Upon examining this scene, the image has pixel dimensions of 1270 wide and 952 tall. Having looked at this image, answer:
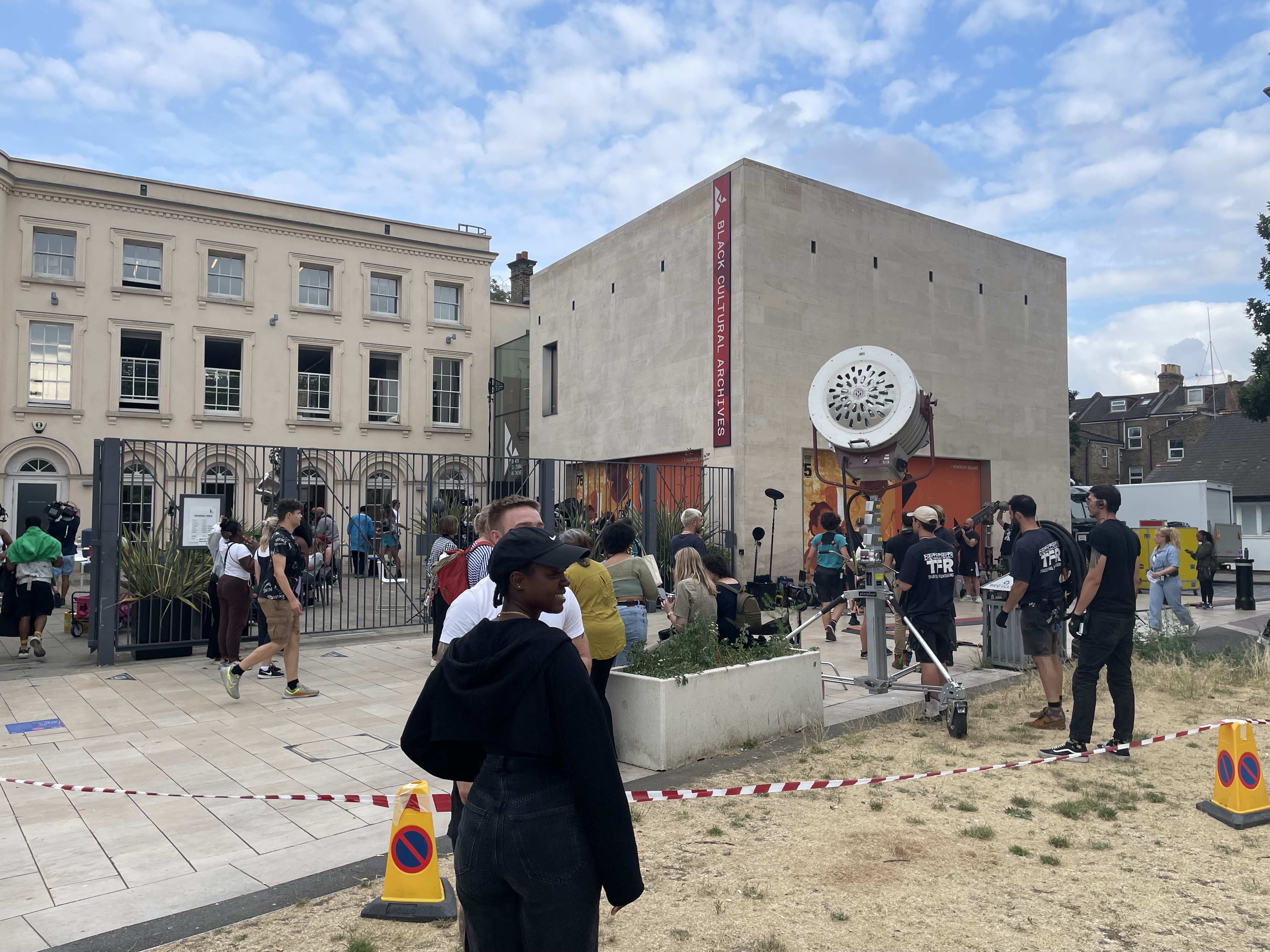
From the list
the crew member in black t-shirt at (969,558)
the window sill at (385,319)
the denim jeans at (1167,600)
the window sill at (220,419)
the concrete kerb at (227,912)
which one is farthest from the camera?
the window sill at (385,319)

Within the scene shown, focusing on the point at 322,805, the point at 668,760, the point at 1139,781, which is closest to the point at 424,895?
the point at 322,805

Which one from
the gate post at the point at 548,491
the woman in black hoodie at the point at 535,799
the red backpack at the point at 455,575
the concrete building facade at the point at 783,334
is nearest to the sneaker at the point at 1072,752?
the red backpack at the point at 455,575

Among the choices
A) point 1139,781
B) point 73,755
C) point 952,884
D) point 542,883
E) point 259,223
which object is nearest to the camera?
point 542,883

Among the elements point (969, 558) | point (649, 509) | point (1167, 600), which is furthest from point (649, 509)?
point (1167, 600)

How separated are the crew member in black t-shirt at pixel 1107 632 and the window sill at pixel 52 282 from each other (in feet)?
79.3

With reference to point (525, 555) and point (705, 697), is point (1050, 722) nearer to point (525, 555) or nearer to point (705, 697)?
point (705, 697)

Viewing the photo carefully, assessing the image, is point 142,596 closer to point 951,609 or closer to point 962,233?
point 951,609

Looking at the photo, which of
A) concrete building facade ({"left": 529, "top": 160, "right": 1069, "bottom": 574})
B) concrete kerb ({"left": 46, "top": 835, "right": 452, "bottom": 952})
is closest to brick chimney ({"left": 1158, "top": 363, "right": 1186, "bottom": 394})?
concrete building facade ({"left": 529, "top": 160, "right": 1069, "bottom": 574})

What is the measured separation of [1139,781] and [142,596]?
33.1 ft

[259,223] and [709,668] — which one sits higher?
[259,223]

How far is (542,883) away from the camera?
2064mm

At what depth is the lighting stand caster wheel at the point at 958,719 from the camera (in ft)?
21.6

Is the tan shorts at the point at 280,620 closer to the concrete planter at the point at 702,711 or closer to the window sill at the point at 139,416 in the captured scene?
the concrete planter at the point at 702,711

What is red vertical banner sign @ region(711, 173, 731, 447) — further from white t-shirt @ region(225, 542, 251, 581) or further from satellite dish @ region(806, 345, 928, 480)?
white t-shirt @ region(225, 542, 251, 581)
